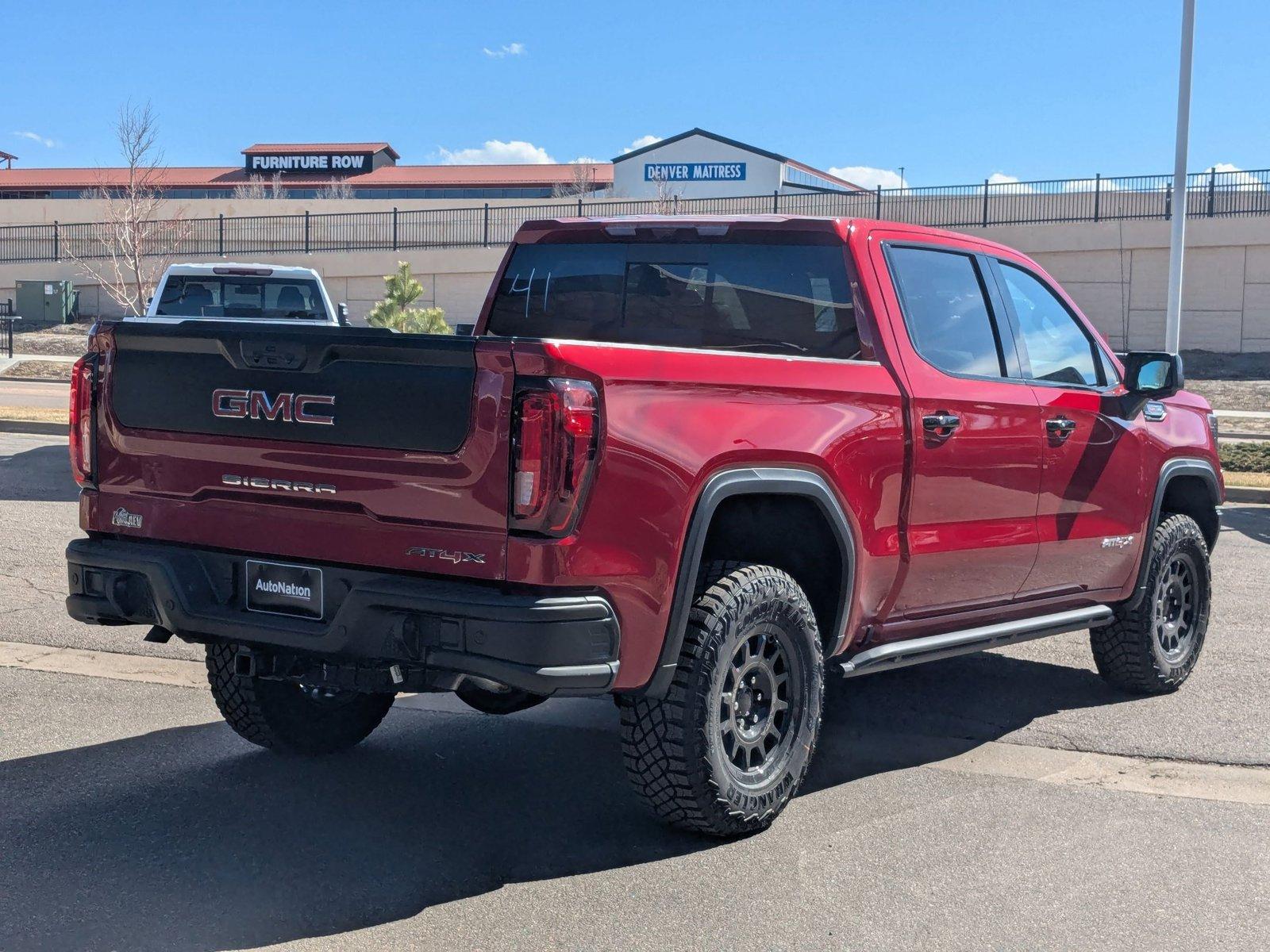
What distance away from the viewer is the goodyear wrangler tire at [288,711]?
17.2ft

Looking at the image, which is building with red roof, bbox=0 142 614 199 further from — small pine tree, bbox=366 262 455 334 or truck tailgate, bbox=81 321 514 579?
truck tailgate, bbox=81 321 514 579

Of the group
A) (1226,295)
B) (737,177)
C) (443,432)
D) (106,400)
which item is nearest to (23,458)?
(106,400)

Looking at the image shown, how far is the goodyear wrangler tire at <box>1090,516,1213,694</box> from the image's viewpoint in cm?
662

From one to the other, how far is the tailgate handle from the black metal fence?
2984 centimetres

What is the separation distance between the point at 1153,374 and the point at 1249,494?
375 inches

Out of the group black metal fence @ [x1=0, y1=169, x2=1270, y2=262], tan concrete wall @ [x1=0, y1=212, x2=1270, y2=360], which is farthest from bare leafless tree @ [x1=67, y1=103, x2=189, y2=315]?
tan concrete wall @ [x1=0, y1=212, x2=1270, y2=360]

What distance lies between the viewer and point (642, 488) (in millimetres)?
4062

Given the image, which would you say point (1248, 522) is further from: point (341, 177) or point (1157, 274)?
point (341, 177)

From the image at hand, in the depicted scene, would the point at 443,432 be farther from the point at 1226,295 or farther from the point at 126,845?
the point at 1226,295

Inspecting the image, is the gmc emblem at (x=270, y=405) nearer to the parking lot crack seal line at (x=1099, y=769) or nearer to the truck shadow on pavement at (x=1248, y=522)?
the parking lot crack seal line at (x=1099, y=769)

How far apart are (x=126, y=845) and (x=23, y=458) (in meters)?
11.9

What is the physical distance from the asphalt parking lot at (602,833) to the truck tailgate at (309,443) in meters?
0.96

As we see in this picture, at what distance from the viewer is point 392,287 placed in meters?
24.1

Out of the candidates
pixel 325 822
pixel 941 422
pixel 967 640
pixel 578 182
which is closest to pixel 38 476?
pixel 325 822
